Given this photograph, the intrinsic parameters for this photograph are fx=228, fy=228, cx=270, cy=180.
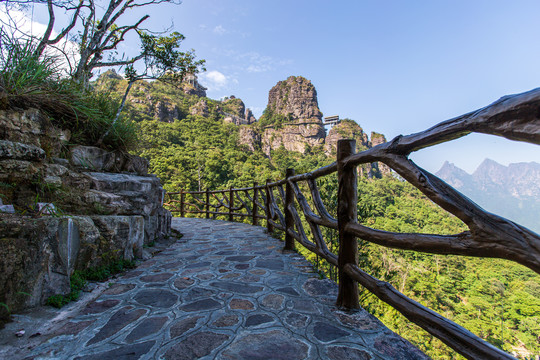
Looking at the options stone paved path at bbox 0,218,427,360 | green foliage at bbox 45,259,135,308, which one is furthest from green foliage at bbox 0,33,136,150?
stone paved path at bbox 0,218,427,360

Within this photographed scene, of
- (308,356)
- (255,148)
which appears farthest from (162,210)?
(255,148)

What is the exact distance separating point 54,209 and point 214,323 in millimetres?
1509

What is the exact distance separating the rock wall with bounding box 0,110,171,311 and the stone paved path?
301mm

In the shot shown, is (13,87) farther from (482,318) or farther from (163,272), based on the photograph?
(482,318)

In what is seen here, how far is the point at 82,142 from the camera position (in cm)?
282

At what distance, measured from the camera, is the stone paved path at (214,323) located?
1.13m

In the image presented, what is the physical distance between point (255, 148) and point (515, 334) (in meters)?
50.3

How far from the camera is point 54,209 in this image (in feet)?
5.74

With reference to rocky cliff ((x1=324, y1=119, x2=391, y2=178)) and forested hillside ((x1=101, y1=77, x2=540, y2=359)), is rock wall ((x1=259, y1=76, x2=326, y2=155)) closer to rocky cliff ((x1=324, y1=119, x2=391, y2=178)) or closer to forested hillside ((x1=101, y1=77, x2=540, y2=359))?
rocky cliff ((x1=324, y1=119, x2=391, y2=178))

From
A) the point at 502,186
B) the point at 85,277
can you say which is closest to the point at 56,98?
the point at 85,277

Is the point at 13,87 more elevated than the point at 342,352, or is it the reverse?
the point at 13,87

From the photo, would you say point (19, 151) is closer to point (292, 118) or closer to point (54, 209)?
point (54, 209)

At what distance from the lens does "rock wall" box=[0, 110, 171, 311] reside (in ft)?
4.43

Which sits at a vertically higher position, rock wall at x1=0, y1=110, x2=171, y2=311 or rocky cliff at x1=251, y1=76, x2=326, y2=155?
rocky cliff at x1=251, y1=76, x2=326, y2=155
